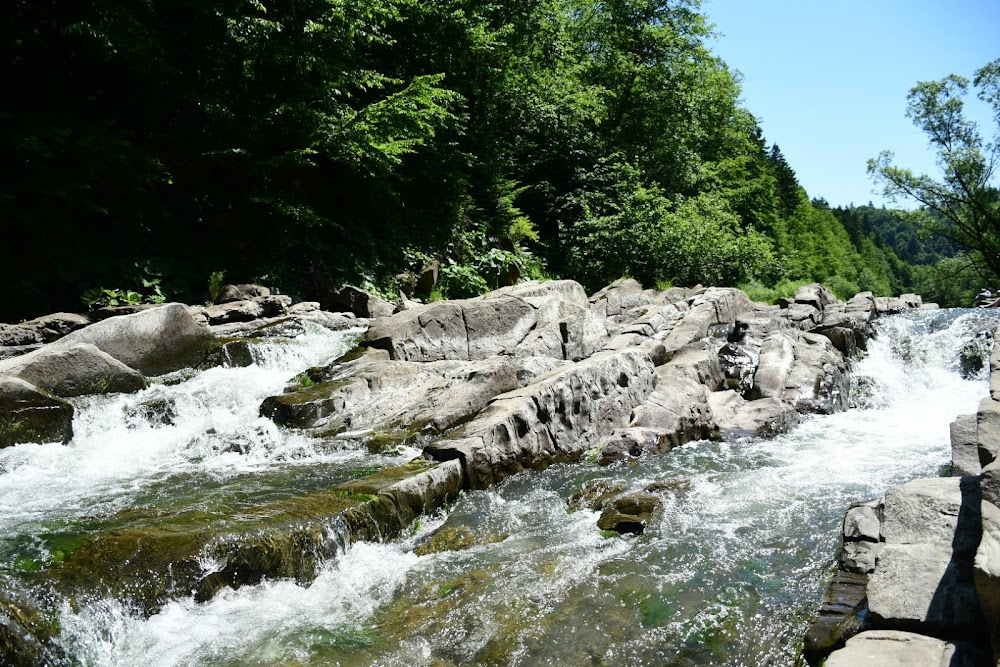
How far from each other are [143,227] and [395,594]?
13.3m

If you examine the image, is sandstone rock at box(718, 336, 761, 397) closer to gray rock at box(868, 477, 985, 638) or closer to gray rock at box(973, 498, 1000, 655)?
gray rock at box(868, 477, 985, 638)

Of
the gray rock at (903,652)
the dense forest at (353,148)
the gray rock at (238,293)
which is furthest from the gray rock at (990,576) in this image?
the dense forest at (353,148)

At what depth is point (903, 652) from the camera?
332 centimetres

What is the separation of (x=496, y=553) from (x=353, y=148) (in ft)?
Answer: 43.8

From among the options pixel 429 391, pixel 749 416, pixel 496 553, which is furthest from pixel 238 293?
pixel 496 553

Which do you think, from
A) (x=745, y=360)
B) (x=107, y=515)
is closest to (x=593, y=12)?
(x=745, y=360)

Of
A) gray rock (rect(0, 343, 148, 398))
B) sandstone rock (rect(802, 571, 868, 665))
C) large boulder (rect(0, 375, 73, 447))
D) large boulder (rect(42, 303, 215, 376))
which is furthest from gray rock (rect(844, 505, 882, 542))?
large boulder (rect(42, 303, 215, 376))

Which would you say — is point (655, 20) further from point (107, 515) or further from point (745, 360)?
point (107, 515)

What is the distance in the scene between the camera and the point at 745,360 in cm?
1295

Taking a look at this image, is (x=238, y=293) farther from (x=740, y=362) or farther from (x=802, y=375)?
(x=802, y=375)

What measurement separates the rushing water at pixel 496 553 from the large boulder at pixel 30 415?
181 mm

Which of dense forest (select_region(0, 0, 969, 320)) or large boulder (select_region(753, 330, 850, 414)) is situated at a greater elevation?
dense forest (select_region(0, 0, 969, 320))

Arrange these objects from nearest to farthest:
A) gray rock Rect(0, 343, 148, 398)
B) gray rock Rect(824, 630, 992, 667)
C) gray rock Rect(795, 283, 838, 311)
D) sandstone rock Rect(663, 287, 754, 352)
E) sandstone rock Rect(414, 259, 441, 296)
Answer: gray rock Rect(824, 630, 992, 667), gray rock Rect(0, 343, 148, 398), sandstone rock Rect(663, 287, 754, 352), gray rock Rect(795, 283, 838, 311), sandstone rock Rect(414, 259, 441, 296)

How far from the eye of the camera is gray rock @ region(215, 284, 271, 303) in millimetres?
14836
